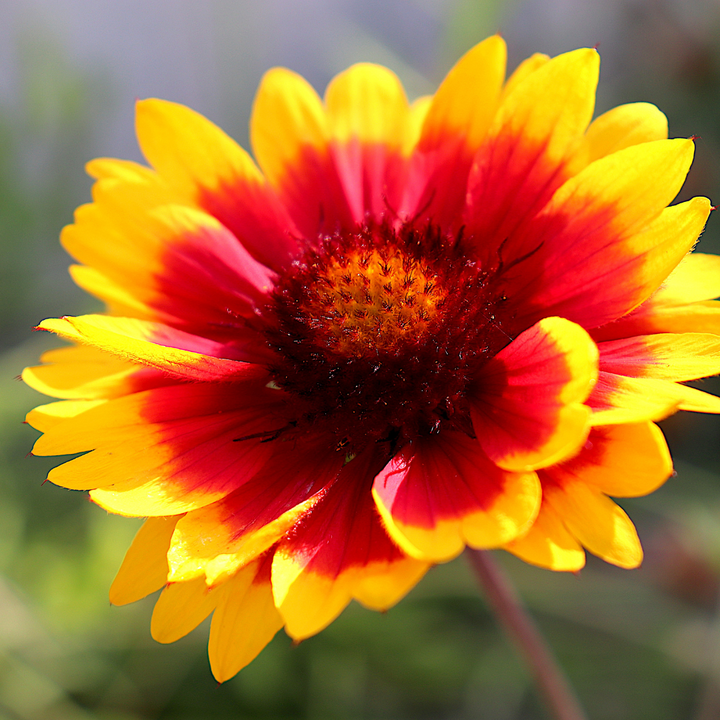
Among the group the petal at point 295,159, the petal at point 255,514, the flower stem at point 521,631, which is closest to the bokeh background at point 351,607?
the flower stem at point 521,631

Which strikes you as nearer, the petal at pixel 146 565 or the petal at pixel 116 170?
the petal at pixel 146 565

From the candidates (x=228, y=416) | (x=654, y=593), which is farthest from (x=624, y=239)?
(x=654, y=593)

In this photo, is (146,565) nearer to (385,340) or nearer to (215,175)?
(385,340)

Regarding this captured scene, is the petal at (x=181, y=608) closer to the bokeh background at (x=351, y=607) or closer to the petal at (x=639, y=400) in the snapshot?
the petal at (x=639, y=400)

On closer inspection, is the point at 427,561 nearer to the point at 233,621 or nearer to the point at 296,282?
the point at 233,621

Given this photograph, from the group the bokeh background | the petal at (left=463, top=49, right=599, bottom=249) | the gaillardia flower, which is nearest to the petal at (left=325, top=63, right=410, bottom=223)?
the gaillardia flower

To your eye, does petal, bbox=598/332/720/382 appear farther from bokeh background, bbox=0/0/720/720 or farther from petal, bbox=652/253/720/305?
bokeh background, bbox=0/0/720/720
